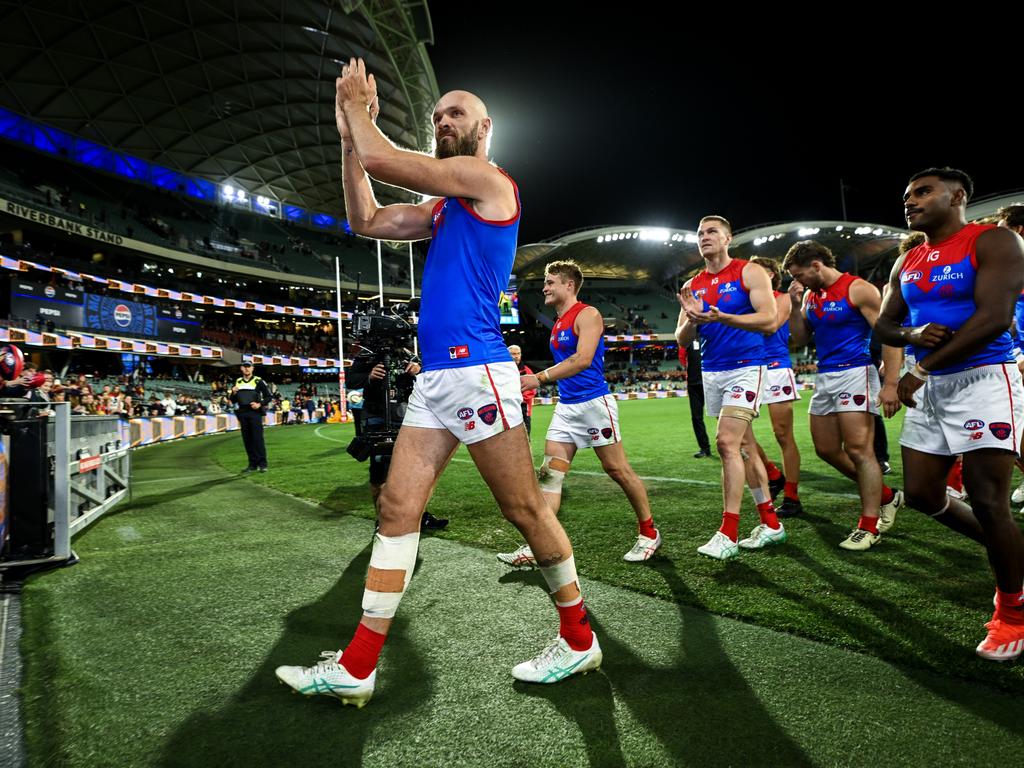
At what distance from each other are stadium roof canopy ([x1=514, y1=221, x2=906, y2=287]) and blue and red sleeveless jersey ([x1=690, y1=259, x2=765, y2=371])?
4375 cm

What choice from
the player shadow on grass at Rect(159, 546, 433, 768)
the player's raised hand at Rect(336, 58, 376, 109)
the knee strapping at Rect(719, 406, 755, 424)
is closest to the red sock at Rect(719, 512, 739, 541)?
the knee strapping at Rect(719, 406, 755, 424)

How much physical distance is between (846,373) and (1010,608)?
7.05 feet

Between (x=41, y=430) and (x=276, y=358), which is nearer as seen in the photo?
(x=41, y=430)

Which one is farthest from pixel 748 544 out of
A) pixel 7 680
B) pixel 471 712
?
pixel 7 680

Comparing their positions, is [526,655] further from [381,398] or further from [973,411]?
[381,398]

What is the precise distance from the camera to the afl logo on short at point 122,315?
2828cm

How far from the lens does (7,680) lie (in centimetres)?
221

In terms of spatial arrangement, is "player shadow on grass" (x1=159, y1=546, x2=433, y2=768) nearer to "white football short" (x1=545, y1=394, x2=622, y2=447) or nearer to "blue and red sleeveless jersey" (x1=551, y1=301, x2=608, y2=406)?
"white football short" (x1=545, y1=394, x2=622, y2=447)

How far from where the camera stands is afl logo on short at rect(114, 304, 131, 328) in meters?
28.3

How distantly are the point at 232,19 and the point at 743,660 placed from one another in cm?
3240

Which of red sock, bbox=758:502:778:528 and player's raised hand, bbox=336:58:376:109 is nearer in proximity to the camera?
player's raised hand, bbox=336:58:376:109

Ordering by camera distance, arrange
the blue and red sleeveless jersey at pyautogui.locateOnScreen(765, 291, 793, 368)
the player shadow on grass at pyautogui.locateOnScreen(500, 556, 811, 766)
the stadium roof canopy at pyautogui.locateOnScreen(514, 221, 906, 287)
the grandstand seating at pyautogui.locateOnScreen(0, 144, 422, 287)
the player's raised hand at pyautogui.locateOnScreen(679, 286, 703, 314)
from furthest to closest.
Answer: the stadium roof canopy at pyautogui.locateOnScreen(514, 221, 906, 287)
the grandstand seating at pyautogui.locateOnScreen(0, 144, 422, 287)
the blue and red sleeveless jersey at pyautogui.locateOnScreen(765, 291, 793, 368)
the player's raised hand at pyautogui.locateOnScreen(679, 286, 703, 314)
the player shadow on grass at pyautogui.locateOnScreen(500, 556, 811, 766)

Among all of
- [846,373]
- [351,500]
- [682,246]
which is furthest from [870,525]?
[682,246]

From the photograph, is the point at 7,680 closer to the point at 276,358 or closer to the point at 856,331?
the point at 856,331
